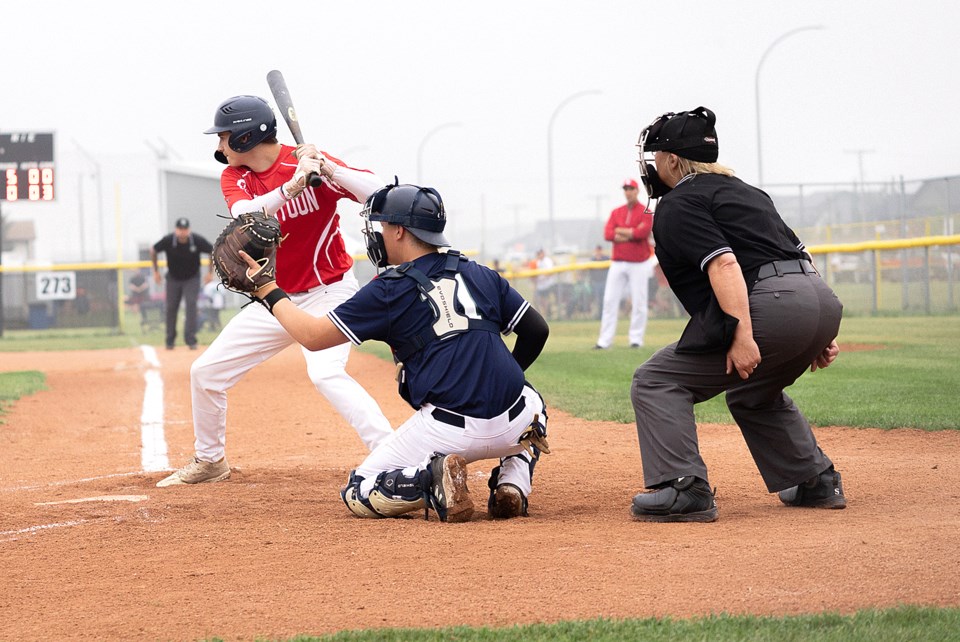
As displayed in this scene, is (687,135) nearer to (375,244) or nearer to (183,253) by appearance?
(375,244)

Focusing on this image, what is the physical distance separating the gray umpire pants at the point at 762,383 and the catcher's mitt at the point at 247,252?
5.80ft

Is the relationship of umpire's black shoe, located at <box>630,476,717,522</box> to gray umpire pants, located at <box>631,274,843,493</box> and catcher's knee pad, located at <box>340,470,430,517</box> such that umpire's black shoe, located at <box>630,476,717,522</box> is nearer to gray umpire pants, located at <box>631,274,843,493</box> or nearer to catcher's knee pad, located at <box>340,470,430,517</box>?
gray umpire pants, located at <box>631,274,843,493</box>

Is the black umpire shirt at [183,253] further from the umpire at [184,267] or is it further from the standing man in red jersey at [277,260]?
the standing man in red jersey at [277,260]

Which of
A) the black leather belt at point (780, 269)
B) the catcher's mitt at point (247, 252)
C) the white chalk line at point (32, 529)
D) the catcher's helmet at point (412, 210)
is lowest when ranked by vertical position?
the white chalk line at point (32, 529)

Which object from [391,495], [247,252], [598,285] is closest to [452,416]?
[391,495]

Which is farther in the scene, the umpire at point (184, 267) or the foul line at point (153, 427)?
the umpire at point (184, 267)

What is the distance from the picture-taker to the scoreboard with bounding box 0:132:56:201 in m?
22.5

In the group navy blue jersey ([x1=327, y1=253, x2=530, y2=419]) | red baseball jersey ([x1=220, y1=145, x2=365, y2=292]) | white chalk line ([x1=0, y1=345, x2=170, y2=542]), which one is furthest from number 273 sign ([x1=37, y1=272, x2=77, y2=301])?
navy blue jersey ([x1=327, y1=253, x2=530, y2=419])

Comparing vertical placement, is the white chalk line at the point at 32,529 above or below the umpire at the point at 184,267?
below

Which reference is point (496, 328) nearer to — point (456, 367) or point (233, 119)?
point (456, 367)

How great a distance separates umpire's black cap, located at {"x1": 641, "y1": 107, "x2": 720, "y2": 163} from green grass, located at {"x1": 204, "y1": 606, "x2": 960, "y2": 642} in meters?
2.37

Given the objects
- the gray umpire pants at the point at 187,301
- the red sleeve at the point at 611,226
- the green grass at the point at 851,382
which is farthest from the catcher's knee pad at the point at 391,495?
the gray umpire pants at the point at 187,301

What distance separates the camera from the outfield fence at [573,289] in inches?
849

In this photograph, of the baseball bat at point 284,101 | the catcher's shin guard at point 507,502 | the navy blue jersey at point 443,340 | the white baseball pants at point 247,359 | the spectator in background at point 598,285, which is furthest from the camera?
the spectator in background at point 598,285
